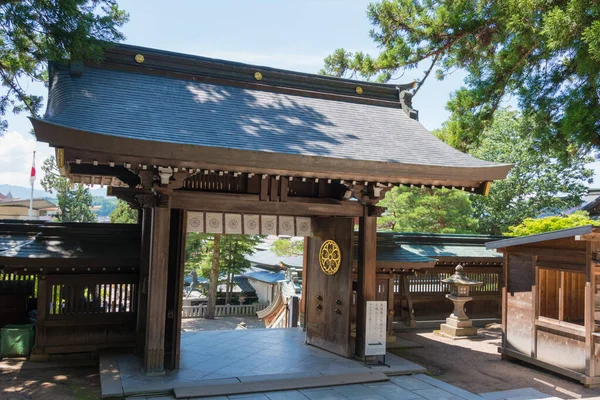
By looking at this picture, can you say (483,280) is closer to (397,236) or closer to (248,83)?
(397,236)

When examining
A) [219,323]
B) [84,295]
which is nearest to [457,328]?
[84,295]

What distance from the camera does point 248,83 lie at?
34.4ft

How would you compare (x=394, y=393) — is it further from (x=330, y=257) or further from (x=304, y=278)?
(x=304, y=278)

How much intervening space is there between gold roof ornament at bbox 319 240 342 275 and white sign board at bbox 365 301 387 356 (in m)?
1.05

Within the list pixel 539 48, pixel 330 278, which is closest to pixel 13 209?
pixel 330 278

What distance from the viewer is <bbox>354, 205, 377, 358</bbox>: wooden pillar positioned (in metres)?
8.69

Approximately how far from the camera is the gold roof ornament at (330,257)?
9.14m

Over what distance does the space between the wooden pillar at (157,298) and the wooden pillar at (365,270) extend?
359cm

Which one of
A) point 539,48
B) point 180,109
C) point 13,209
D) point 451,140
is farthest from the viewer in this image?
point 13,209

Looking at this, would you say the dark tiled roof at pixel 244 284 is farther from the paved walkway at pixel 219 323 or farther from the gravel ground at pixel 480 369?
the gravel ground at pixel 480 369

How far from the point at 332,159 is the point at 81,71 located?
5.29m

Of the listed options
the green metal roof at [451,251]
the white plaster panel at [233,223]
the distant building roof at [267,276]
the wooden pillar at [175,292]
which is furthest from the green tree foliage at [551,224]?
the distant building roof at [267,276]

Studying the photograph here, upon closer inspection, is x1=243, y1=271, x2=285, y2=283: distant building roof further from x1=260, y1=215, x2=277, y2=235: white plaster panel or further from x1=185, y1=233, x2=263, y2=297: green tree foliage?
x1=260, y1=215, x2=277, y2=235: white plaster panel

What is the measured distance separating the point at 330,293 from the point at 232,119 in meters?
3.97
